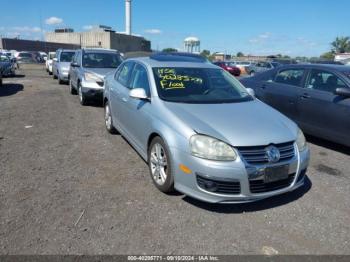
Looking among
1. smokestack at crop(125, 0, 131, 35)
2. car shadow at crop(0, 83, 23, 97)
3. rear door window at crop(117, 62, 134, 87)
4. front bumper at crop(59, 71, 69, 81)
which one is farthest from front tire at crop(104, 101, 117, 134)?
smokestack at crop(125, 0, 131, 35)

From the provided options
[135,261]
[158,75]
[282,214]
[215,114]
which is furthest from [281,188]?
[158,75]

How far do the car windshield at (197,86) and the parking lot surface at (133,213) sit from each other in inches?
49.4

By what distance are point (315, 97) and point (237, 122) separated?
314 centimetres

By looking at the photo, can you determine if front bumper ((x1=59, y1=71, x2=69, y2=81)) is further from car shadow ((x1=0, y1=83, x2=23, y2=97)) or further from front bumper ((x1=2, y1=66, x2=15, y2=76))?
front bumper ((x1=2, y1=66, x2=15, y2=76))

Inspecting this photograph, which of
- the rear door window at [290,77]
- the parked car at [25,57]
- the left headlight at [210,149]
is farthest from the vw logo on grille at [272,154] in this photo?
the parked car at [25,57]

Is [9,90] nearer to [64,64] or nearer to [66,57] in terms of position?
[64,64]

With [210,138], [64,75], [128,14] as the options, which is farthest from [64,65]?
[128,14]

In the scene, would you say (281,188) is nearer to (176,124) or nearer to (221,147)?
(221,147)

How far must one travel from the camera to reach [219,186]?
361 centimetres

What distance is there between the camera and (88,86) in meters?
9.83

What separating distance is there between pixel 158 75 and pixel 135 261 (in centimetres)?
276

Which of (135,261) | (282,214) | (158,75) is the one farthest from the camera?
(158,75)

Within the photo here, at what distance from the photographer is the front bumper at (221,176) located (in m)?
3.52

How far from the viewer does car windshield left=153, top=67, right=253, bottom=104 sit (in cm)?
465
